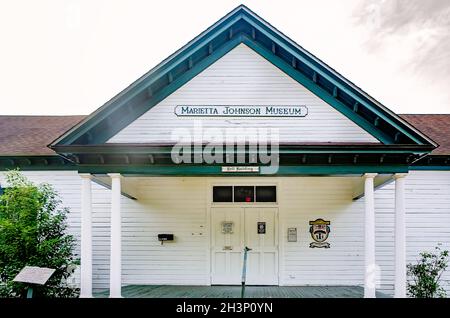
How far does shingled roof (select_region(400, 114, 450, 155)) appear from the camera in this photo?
13.3 m

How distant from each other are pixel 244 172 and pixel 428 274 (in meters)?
6.03

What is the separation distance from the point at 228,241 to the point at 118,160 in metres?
4.22

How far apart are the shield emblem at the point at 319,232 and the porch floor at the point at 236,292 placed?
3.73 feet

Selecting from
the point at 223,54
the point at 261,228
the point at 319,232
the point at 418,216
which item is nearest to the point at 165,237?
the point at 261,228

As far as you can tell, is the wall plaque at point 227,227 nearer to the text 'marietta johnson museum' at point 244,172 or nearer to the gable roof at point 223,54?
the text 'marietta johnson museum' at point 244,172

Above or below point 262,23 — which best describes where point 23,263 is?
below

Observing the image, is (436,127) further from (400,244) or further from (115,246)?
(115,246)

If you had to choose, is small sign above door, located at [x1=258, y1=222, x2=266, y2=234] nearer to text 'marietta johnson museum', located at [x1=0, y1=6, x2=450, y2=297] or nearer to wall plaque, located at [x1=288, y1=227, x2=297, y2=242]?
text 'marietta johnson museum', located at [x1=0, y1=6, x2=450, y2=297]

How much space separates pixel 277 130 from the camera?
10.5m

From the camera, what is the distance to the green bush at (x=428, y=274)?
39.1 ft

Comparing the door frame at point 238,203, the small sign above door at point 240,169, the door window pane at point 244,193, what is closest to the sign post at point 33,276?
the small sign above door at point 240,169

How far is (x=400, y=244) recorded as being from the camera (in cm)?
985

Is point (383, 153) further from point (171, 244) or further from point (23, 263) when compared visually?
point (23, 263)
